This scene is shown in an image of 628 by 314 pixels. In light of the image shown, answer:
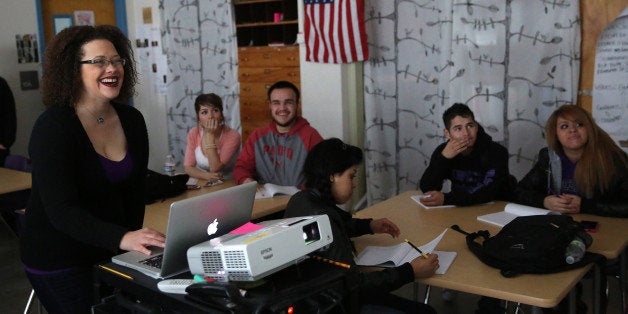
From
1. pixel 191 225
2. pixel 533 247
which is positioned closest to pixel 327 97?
pixel 533 247

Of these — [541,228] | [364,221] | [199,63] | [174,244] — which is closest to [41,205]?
[174,244]

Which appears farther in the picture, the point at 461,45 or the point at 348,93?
the point at 348,93

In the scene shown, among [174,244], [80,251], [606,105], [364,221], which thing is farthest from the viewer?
[606,105]

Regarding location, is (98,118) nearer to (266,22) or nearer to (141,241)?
(141,241)

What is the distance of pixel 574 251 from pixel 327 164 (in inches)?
33.3

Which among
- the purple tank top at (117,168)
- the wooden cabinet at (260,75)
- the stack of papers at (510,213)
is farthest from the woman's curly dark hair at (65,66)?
the wooden cabinet at (260,75)

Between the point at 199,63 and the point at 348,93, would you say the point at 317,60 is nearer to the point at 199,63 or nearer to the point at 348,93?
the point at 348,93

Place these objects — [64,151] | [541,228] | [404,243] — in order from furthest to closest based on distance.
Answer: [404,243] < [541,228] < [64,151]

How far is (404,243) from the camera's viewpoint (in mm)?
2266

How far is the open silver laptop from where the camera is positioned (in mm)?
1478

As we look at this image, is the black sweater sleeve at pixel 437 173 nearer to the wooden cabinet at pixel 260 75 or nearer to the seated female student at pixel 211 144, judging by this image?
the seated female student at pixel 211 144

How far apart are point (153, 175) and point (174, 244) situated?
1.83 m

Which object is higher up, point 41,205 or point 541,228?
point 41,205

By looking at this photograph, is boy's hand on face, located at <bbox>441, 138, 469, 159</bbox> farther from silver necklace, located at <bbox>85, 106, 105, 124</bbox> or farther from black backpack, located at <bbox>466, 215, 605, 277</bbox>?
silver necklace, located at <bbox>85, 106, 105, 124</bbox>
